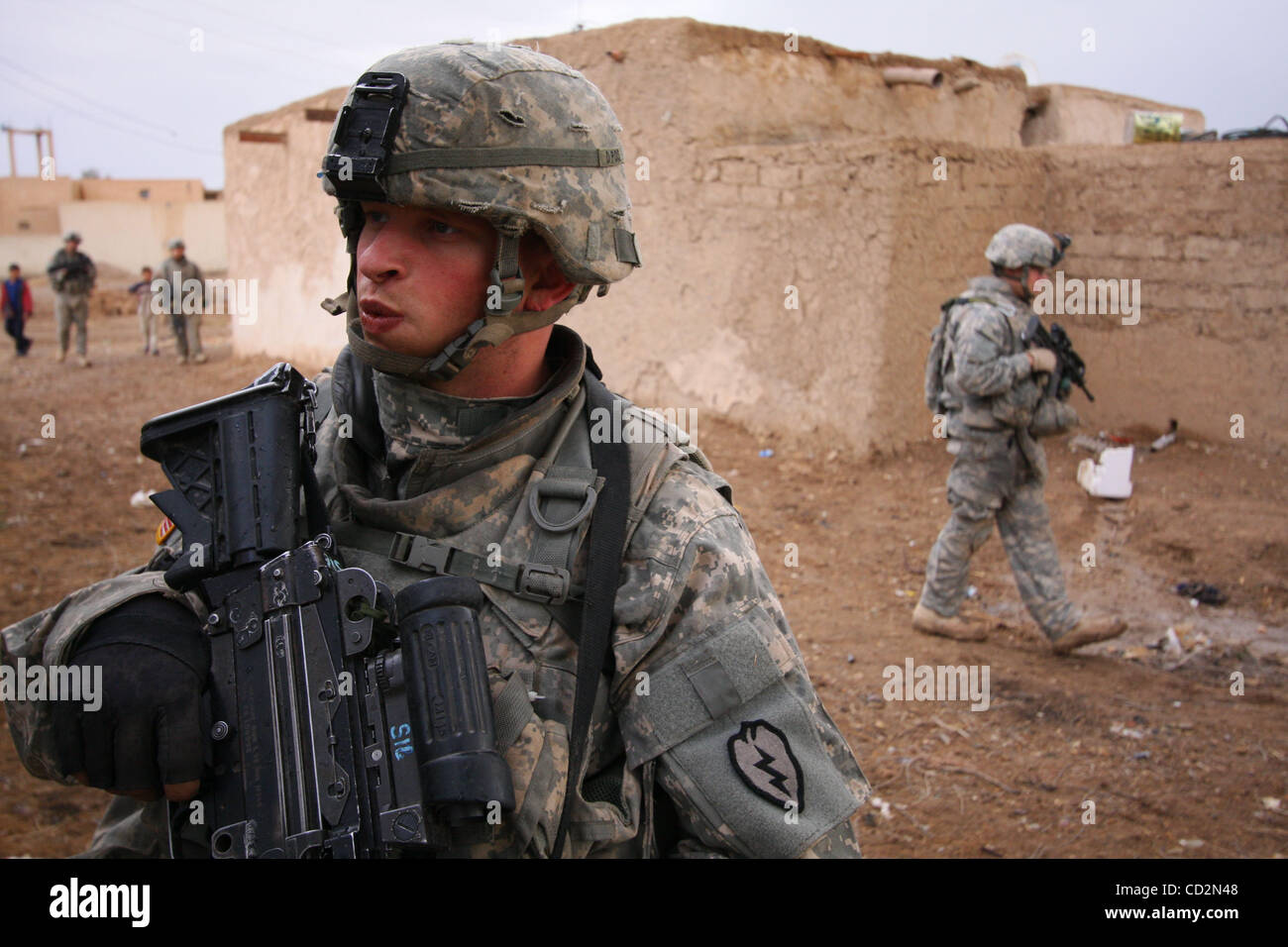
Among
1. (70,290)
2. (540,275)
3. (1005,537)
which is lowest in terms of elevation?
(1005,537)

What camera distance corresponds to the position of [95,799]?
11.7ft

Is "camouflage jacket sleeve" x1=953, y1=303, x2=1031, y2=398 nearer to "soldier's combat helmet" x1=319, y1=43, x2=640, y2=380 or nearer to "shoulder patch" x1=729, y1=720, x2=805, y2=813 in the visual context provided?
"soldier's combat helmet" x1=319, y1=43, x2=640, y2=380

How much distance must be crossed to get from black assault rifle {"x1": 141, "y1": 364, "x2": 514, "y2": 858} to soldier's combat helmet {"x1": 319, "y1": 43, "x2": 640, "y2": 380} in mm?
319

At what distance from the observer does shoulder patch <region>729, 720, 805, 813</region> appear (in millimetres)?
1391

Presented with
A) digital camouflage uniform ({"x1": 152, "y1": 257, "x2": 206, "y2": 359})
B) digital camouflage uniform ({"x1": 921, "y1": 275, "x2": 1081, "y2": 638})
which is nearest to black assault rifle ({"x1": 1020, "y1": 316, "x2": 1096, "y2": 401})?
digital camouflage uniform ({"x1": 921, "y1": 275, "x2": 1081, "y2": 638})

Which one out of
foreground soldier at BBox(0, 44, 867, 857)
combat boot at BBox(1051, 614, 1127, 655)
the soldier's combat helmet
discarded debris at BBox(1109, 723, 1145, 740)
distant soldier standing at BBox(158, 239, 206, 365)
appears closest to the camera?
foreground soldier at BBox(0, 44, 867, 857)

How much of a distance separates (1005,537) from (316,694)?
4548 millimetres

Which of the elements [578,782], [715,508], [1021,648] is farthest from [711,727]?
[1021,648]

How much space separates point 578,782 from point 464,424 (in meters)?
0.57

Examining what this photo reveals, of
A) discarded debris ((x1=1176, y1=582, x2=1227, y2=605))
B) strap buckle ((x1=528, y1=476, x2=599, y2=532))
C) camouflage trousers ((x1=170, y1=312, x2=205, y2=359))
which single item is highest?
camouflage trousers ((x1=170, y1=312, x2=205, y2=359))

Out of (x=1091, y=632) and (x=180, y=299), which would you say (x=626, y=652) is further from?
(x=180, y=299)

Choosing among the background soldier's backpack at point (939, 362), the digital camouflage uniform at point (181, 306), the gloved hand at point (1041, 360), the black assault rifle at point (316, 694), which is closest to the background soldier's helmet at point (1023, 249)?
the background soldier's backpack at point (939, 362)

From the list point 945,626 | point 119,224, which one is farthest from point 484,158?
point 119,224

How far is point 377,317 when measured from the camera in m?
1.48
